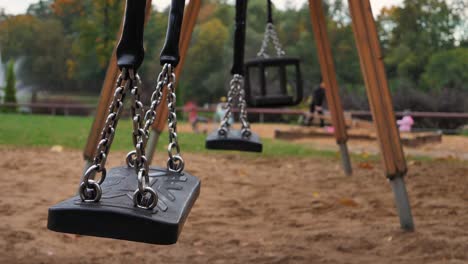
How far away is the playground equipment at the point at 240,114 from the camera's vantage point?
2.93 meters

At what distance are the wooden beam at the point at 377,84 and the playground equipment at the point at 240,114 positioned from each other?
58 cm

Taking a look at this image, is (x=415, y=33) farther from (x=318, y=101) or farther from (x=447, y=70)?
(x=318, y=101)

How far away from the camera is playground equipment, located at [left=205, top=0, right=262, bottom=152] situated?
2.93m

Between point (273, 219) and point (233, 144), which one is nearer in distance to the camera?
point (233, 144)

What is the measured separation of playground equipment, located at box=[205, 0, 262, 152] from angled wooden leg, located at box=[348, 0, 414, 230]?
1.89ft

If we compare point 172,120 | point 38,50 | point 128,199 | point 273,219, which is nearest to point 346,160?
point 273,219

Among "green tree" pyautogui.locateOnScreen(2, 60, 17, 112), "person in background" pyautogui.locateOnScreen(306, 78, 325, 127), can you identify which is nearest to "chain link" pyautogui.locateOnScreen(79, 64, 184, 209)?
"person in background" pyautogui.locateOnScreen(306, 78, 325, 127)

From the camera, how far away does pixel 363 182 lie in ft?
15.1

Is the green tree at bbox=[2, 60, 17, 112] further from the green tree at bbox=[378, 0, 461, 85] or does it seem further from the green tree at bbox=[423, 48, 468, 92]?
the green tree at bbox=[423, 48, 468, 92]

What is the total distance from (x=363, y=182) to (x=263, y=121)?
12649 millimetres

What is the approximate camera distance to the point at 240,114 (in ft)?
10.0

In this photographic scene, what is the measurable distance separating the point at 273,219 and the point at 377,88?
0.94 meters

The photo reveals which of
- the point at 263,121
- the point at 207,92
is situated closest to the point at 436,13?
the point at 263,121

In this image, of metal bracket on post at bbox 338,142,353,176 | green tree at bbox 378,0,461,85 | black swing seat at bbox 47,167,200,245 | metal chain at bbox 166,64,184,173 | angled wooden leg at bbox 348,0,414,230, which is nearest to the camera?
black swing seat at bbox 47,167,200,245
